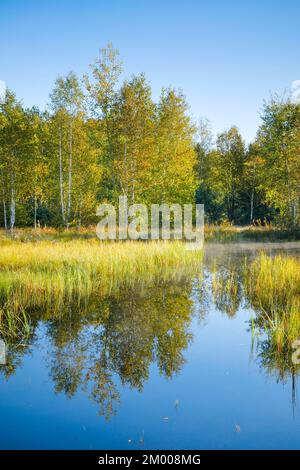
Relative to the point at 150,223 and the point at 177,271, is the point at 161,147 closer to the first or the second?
the point at 150,223

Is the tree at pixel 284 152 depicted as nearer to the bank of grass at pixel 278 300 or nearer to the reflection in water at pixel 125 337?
the bank of grass at pixel 278 300

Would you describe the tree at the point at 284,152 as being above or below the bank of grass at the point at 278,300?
above

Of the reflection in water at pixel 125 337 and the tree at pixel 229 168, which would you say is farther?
the tree at pixel 229 168

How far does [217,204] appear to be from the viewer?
3791 centimetres

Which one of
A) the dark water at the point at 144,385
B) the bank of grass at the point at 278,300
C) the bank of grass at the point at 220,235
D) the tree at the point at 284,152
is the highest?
the tree at the point at 284,152

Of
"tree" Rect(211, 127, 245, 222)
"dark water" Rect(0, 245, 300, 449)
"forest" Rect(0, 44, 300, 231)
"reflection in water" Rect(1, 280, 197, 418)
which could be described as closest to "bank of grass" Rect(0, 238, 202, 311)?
"reflection in water" Rect(1, 280, 197, 418)

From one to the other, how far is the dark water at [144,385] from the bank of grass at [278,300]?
0.37 m

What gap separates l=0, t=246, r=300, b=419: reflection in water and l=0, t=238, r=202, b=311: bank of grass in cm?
77

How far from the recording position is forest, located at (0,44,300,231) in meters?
22.9

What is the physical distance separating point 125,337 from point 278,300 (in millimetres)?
4074

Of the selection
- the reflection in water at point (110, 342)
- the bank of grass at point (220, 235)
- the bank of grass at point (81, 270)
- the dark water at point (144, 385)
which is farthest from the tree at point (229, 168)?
the dark water at point (144, 385)

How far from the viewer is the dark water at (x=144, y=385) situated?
450cm

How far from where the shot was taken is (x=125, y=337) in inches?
298

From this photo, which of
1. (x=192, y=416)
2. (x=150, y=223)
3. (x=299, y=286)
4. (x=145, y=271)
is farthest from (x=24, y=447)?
(x=150, y=223)
